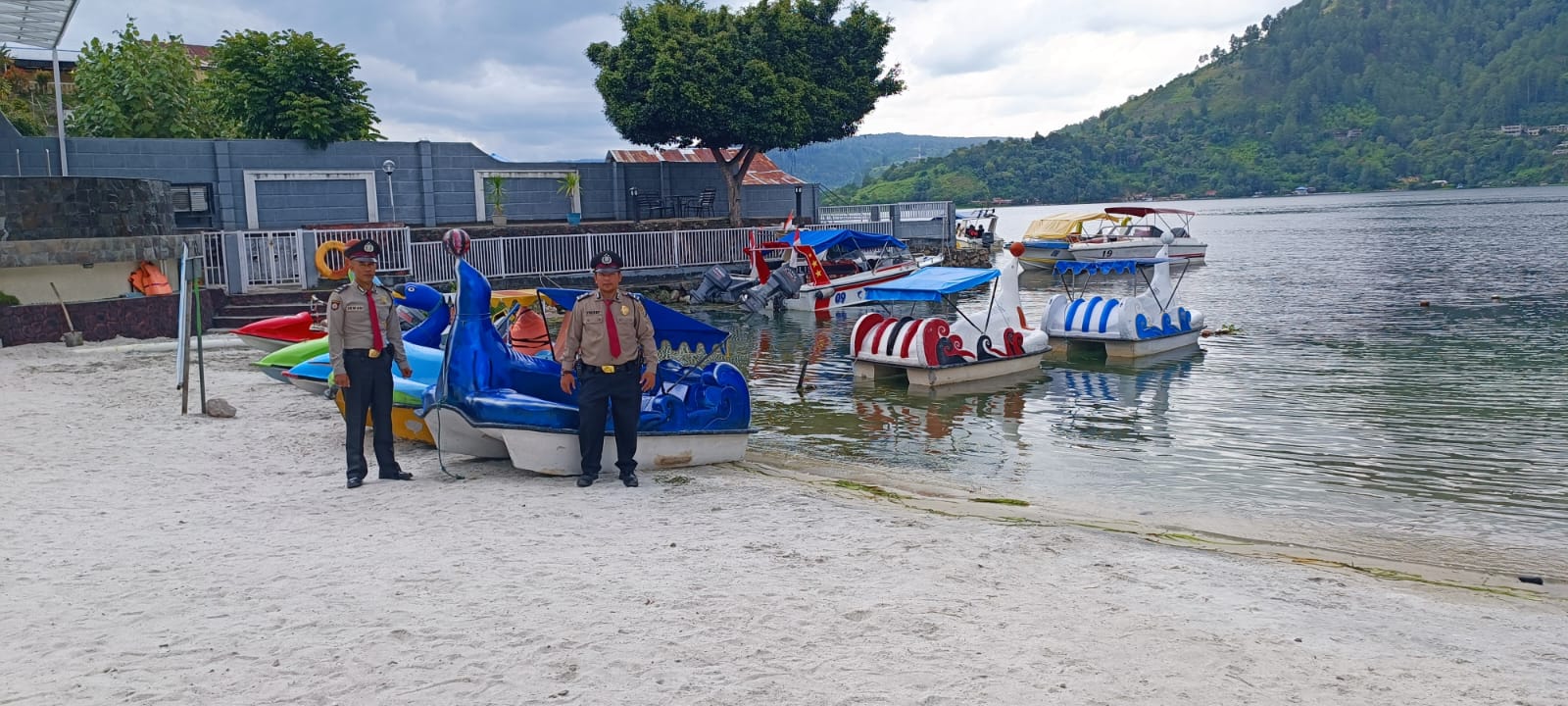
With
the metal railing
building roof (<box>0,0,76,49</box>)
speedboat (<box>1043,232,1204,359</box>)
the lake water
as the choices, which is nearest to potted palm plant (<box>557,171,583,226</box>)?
the metal railing

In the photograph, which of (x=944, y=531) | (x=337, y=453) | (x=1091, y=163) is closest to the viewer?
(x=944, y=531)

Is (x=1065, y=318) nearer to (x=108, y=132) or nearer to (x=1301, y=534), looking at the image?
(x=1301, y=534)

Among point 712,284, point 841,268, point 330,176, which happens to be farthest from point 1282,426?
point 330,176

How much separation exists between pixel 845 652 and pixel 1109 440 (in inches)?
349

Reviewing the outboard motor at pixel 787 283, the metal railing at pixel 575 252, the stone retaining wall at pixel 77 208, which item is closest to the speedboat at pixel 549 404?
the stone retaining wall at pixel 77 208

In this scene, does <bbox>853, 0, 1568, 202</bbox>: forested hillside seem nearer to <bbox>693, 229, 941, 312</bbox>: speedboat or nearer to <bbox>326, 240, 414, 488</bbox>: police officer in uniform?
<bbox>693, 229, 941, 312</bbox>: speedboat

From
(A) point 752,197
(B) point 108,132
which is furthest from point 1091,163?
(B) point 108,132

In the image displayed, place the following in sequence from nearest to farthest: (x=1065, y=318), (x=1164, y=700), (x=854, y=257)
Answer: (x=1164, y=700), (x=1065, y=318), (x=854, y=257)

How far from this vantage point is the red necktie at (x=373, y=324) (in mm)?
8875

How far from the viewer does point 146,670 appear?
4.90 metres

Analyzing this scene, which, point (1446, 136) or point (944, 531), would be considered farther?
point (1446, 136)

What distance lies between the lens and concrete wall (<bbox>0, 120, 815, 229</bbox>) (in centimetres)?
2825

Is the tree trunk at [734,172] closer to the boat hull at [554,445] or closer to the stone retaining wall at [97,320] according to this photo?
the stone retaining wall at [97,320]

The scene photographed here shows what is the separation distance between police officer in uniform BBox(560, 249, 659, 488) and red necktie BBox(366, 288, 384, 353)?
1.48 m
